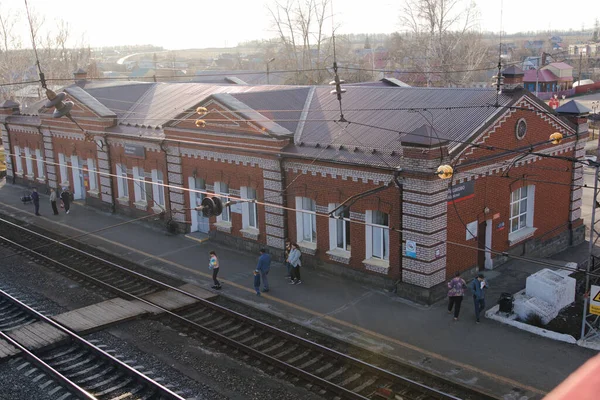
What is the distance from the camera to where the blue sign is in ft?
60.7

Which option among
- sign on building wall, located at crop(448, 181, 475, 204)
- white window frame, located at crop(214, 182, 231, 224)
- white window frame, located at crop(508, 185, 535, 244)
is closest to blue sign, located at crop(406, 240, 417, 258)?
sign on building wall, located at crop(448, 181, 475, 204)

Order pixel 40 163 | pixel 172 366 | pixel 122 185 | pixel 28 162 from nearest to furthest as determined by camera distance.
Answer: pixel 172 366 → pixel 122 185 → pixel 40 163 → pixel 28 162

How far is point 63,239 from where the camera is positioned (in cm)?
2700

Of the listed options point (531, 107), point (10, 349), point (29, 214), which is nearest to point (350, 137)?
point (531, 107)

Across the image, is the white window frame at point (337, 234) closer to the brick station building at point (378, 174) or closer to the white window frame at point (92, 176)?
the brick station building at point (378, 174)

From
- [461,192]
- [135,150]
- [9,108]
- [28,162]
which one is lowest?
[28,162]

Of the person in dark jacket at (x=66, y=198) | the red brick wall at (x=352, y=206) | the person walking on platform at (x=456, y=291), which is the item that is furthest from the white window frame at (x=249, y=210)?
the person in dark jacket at (x=66, y=198)

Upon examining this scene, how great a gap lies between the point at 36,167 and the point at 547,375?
32666mm

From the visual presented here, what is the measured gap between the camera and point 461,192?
749 inches

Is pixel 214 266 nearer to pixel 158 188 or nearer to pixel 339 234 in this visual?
pixel 339 234

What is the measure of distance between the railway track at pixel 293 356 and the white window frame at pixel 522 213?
9.60 meters

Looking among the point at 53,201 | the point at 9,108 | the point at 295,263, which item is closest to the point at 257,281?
the point at 295,263

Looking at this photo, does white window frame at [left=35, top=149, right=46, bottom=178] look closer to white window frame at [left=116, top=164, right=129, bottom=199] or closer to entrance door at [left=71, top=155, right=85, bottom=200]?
entrance door at [left=71, top=155, right=85, bottom=200]

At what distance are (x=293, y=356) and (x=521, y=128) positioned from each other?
35.9 feet
